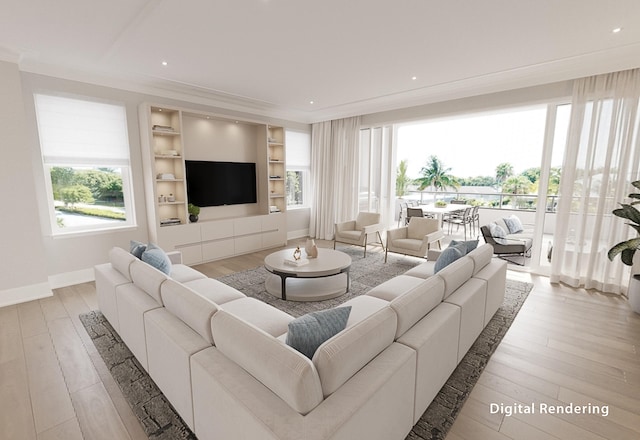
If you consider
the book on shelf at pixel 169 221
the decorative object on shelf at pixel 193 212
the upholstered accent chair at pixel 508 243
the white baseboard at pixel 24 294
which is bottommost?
the white baseboard at pixel 24 294

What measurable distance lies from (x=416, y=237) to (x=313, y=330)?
157 inches

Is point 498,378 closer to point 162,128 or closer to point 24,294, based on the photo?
point 24,294

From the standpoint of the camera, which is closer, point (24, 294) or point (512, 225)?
point (24, 294)

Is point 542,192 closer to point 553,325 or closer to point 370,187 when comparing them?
point 553,325

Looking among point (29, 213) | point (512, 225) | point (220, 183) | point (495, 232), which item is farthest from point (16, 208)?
point (512, 225)

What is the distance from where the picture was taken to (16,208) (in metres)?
3.40

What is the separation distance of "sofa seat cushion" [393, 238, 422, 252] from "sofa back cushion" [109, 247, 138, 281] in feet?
11.9

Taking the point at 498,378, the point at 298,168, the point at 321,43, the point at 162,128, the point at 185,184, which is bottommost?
the point at 498,378

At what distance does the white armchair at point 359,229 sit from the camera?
527cm

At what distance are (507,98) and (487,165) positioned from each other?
517cm

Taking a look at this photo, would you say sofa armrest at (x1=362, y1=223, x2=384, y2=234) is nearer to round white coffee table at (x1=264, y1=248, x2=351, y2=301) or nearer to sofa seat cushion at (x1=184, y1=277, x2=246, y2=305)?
round white coffee table at (x1=264, y1=248, x2=351, y2=301)

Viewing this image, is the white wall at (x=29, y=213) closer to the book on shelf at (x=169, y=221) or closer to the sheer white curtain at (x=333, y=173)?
the book on shelf at (x=169, y=221)

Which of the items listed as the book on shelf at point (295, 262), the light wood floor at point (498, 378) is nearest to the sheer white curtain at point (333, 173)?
the book on shelf at point (295, 262)

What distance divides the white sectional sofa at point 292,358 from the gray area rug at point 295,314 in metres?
0.10
